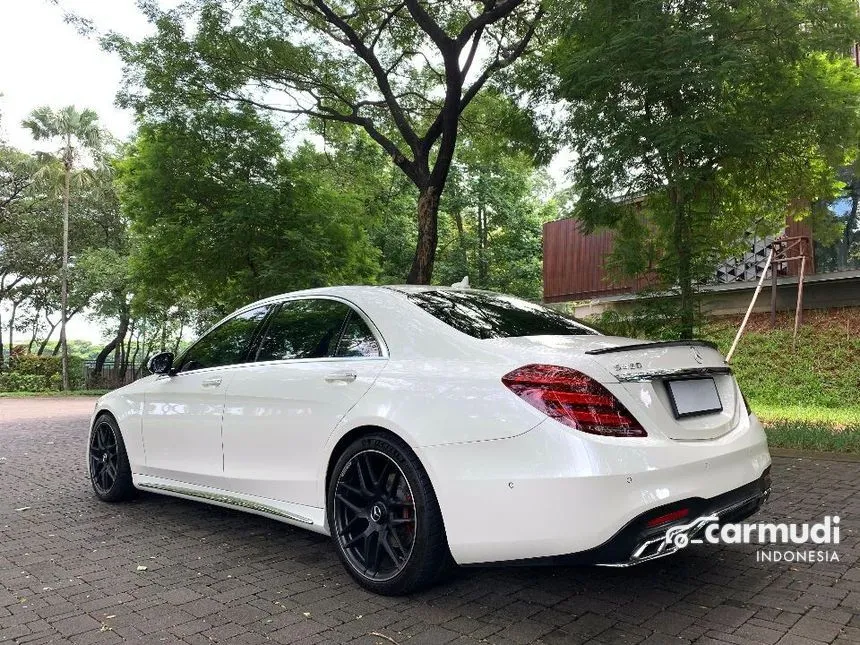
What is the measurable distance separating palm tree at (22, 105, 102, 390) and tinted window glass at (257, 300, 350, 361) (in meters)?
30.1

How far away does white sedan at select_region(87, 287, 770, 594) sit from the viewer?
279 cm

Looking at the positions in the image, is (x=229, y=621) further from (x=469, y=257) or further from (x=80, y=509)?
(x=469, y=257)

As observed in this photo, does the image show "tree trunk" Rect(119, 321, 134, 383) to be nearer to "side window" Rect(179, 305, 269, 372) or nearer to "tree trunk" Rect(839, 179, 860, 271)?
"tree trunk" Rect(839, 179, 860, 271)

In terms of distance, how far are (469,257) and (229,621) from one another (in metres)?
26.0

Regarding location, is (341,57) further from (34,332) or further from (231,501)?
(34,332)

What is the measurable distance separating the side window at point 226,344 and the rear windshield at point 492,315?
4.25ft

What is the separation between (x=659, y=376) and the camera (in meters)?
3.03

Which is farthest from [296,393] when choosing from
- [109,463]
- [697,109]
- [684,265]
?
[684,265]

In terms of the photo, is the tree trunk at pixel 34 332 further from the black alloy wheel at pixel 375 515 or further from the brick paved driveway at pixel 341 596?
the black alloy wheel at pixel 375 515

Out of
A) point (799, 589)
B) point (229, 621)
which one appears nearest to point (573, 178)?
point (799, 589)

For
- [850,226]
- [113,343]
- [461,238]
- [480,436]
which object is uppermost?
[461,238]

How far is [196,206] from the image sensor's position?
12555 mm

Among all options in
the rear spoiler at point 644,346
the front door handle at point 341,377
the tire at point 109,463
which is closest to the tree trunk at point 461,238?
the tire at point 109,463

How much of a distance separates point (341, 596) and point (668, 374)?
6.20ft
